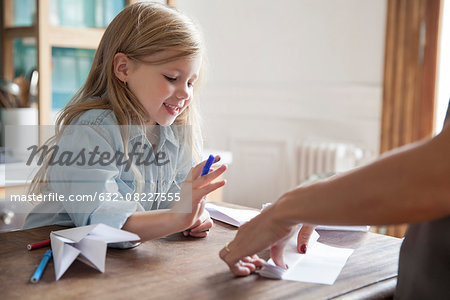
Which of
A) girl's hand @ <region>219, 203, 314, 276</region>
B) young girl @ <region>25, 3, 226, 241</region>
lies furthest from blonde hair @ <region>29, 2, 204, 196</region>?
girl's hand @ <region>219, 203, 314, 276</region>

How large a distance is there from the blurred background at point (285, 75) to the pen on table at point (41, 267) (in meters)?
1.33

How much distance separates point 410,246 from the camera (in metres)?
0.87

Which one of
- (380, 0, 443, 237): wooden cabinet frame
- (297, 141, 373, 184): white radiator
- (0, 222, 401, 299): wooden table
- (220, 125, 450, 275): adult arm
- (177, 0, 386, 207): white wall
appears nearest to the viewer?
(220, 125, 450, 275): adult arm

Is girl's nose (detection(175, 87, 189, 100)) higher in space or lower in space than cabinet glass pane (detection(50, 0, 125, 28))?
lower

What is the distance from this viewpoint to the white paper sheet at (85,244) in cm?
94

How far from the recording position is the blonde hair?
4.58 feet

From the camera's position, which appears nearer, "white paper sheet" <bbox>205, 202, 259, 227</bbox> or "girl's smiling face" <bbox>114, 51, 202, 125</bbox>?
"white paper sheet" <bbox>205, 202, 259, 227</bbox>

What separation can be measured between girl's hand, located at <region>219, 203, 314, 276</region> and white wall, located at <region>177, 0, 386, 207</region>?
100 inches

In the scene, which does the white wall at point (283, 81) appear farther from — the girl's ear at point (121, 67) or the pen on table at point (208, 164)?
the pen on table at point (208, 164)

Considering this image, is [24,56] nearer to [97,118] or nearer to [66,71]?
[66,71]

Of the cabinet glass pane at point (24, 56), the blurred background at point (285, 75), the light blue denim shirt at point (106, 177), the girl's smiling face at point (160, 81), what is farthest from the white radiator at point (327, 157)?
the girl's smiling face at point (160, 81)

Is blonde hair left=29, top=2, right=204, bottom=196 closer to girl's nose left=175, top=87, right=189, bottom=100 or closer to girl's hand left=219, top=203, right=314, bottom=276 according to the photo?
girl's nose left=175, top=87, right=189, bottom=100

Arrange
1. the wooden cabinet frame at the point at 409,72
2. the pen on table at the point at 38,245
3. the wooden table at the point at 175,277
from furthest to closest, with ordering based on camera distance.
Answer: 1. the wooden cabinet frame at the point at 409,72
2. the pen on table at the point at 38,245
3. the wooden table at the point at 175,277

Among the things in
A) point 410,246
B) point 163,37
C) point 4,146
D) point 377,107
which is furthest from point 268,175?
point 410,246
